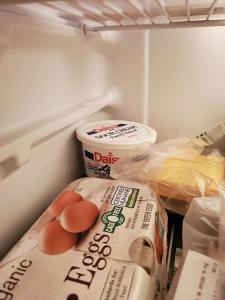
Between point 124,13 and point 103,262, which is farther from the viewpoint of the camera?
point 124,13

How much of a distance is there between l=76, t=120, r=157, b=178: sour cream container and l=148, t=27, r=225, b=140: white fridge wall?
239 millimetres

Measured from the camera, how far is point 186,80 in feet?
3.17

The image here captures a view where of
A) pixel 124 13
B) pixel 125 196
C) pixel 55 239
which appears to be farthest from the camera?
pixel 124 13

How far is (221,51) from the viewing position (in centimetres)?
89

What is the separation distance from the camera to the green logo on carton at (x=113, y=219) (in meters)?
0.50

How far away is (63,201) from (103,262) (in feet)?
0.63

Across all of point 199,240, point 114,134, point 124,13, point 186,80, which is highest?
point 124,13

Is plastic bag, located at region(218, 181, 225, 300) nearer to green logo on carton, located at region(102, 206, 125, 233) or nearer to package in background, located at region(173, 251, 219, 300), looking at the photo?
package in background, located at region(173, 251, 219, 300)

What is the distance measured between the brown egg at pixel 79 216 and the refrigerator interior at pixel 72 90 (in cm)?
12

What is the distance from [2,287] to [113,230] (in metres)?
0.21

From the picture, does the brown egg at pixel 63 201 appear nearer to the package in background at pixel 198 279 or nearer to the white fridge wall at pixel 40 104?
the white fridge wall at pixel 40 104

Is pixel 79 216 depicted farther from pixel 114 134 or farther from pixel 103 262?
pixel 114 134

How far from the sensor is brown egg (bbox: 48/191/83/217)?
1.82ft

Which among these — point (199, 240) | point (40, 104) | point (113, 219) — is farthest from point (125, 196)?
point (40, 104)
